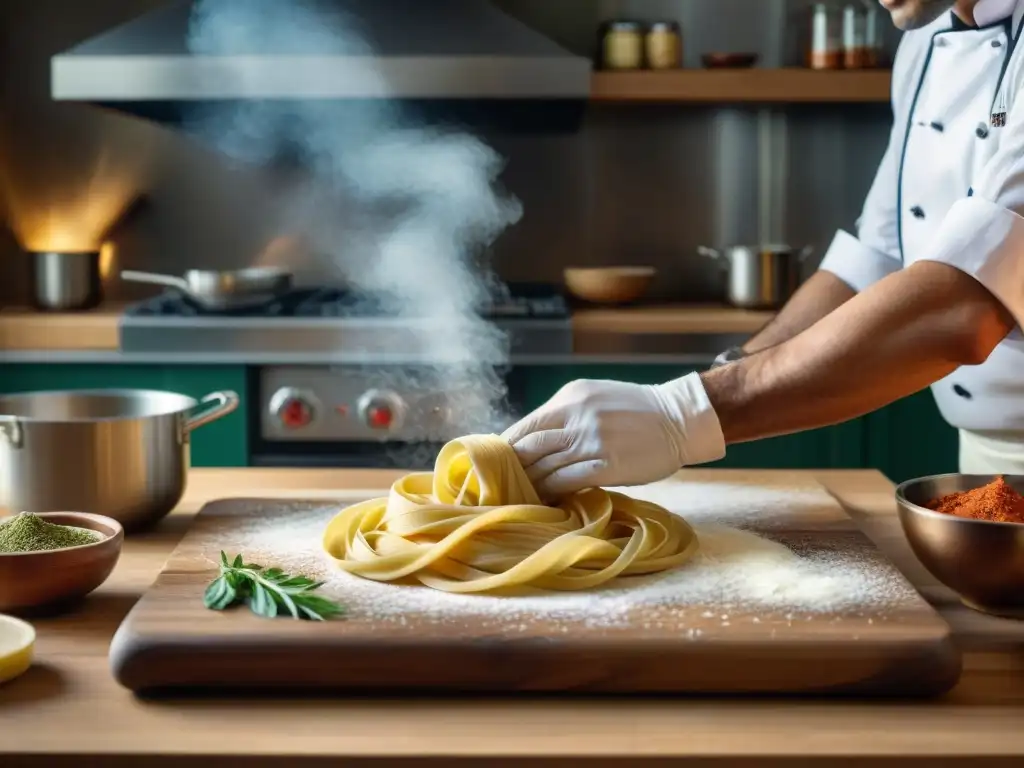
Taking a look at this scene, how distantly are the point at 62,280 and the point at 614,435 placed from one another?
235 centimetres

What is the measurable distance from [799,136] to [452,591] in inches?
111

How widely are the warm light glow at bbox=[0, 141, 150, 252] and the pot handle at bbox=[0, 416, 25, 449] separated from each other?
244 cm

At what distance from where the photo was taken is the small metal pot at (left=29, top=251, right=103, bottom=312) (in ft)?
11.0

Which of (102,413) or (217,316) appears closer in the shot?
(102,413)

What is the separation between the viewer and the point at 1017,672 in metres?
1.08

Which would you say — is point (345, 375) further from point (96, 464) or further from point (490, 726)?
point (490, 726)

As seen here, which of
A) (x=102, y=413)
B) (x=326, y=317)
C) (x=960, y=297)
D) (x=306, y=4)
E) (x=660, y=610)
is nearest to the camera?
(x=660, y=610)

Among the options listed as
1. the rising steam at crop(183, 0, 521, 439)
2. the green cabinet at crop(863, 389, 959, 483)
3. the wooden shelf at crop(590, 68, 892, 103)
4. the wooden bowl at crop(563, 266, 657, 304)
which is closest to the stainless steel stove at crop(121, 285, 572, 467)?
the wooden bowl at crop(563, 266, 657, 304)

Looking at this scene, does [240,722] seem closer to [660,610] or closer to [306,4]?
[660,610]

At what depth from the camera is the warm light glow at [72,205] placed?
3721mm

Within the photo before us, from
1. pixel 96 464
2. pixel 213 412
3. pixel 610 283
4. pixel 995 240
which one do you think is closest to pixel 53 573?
pixel 96 464

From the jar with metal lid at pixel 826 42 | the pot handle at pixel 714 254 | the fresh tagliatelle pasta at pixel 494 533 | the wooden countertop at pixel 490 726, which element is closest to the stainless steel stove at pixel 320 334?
the pot handle at pixel 714 254

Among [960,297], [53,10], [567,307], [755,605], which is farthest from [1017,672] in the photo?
[53,10]

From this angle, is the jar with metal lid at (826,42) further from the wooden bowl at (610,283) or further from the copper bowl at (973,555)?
the copper bowl at (973,555)
